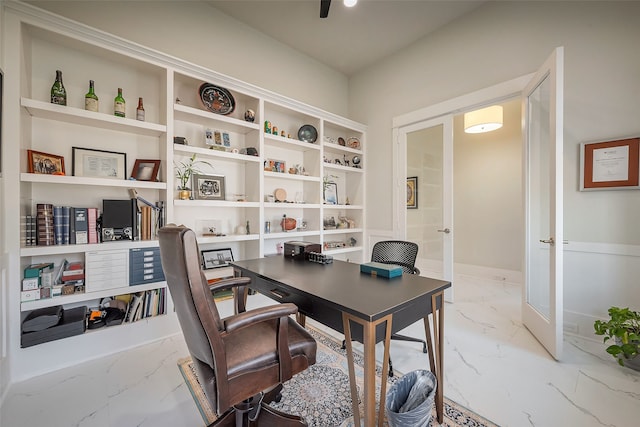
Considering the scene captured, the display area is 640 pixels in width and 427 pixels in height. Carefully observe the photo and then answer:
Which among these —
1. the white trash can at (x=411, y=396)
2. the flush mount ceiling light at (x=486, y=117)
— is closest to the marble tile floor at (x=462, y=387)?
the white trash can at (x=411, y=396)

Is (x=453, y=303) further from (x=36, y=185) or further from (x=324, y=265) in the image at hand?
(x=36, y=185)

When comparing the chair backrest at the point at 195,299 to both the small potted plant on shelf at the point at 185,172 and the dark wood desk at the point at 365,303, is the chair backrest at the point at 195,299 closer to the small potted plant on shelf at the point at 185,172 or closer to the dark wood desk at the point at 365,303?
the dark wood desk at the point at 365,303

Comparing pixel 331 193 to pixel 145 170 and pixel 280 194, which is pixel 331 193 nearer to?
pixel 280 194

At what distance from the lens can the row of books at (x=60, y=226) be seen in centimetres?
196

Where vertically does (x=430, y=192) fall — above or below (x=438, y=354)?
above

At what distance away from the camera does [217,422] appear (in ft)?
4.25

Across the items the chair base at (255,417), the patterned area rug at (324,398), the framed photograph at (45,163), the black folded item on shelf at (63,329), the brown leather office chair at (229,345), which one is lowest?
the patterned area rug at (324,398)

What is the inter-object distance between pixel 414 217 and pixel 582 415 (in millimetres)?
2506

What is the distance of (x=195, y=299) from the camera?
963 millimetres

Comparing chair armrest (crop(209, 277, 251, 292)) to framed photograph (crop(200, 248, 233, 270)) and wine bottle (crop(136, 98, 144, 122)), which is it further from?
wine bottle (crop(136, 98, 144, 122))

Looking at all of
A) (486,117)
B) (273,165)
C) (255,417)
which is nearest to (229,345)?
(255,417)

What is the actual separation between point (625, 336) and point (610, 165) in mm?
1401

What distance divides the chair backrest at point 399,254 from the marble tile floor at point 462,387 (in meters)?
0.70

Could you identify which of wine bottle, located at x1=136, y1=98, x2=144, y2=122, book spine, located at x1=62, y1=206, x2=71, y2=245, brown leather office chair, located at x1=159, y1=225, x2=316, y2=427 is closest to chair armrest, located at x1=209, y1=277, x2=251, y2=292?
brown leather office chair, located at x1=159, y1=225, x2=316, y2=427
